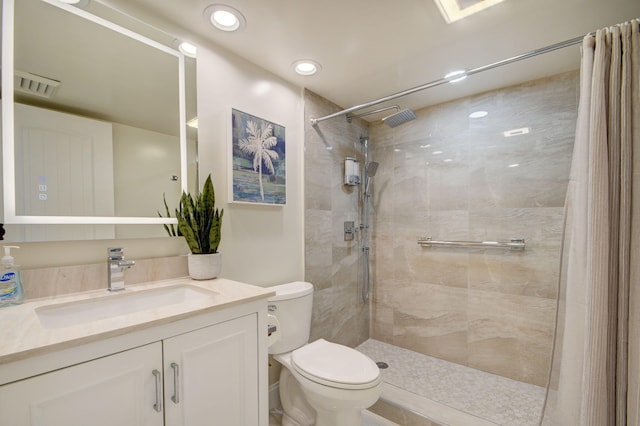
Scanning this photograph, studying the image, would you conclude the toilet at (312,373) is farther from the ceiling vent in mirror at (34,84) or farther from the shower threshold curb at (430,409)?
the ceiling vent in mirror at (34,84)

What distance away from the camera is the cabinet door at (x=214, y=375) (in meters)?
0.86

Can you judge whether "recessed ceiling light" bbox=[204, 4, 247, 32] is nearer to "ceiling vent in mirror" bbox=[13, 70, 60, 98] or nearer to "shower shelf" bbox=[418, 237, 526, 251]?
"ceiling vent in mirror" bbox=[13, 70, 60, 98]

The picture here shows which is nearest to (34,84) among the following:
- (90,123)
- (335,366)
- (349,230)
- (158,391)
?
(90,123)

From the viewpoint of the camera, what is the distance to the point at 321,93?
222 centimetres

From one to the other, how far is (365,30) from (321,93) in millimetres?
758

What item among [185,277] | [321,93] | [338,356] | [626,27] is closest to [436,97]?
[321,93]

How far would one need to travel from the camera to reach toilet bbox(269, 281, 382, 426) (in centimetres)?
128

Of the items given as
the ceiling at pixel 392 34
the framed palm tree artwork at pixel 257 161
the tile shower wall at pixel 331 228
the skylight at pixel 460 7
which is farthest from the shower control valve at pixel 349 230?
the skylight at pixel 460 7

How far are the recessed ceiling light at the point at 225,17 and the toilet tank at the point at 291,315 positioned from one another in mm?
1446

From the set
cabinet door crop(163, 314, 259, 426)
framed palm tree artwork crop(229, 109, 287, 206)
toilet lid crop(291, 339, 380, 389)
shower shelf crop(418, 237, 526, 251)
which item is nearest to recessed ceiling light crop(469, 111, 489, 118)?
shower shelf crop(418, 237, 526, 251)

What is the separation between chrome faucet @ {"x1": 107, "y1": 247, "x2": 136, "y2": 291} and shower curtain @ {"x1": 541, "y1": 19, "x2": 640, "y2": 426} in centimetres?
177

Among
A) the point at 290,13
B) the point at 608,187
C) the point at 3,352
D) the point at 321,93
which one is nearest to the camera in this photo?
the point at 3,352

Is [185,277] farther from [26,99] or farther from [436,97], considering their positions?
[436,97]

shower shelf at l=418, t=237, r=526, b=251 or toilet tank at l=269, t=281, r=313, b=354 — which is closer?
toilet tank at l=269, t=281, r=313, b=354
